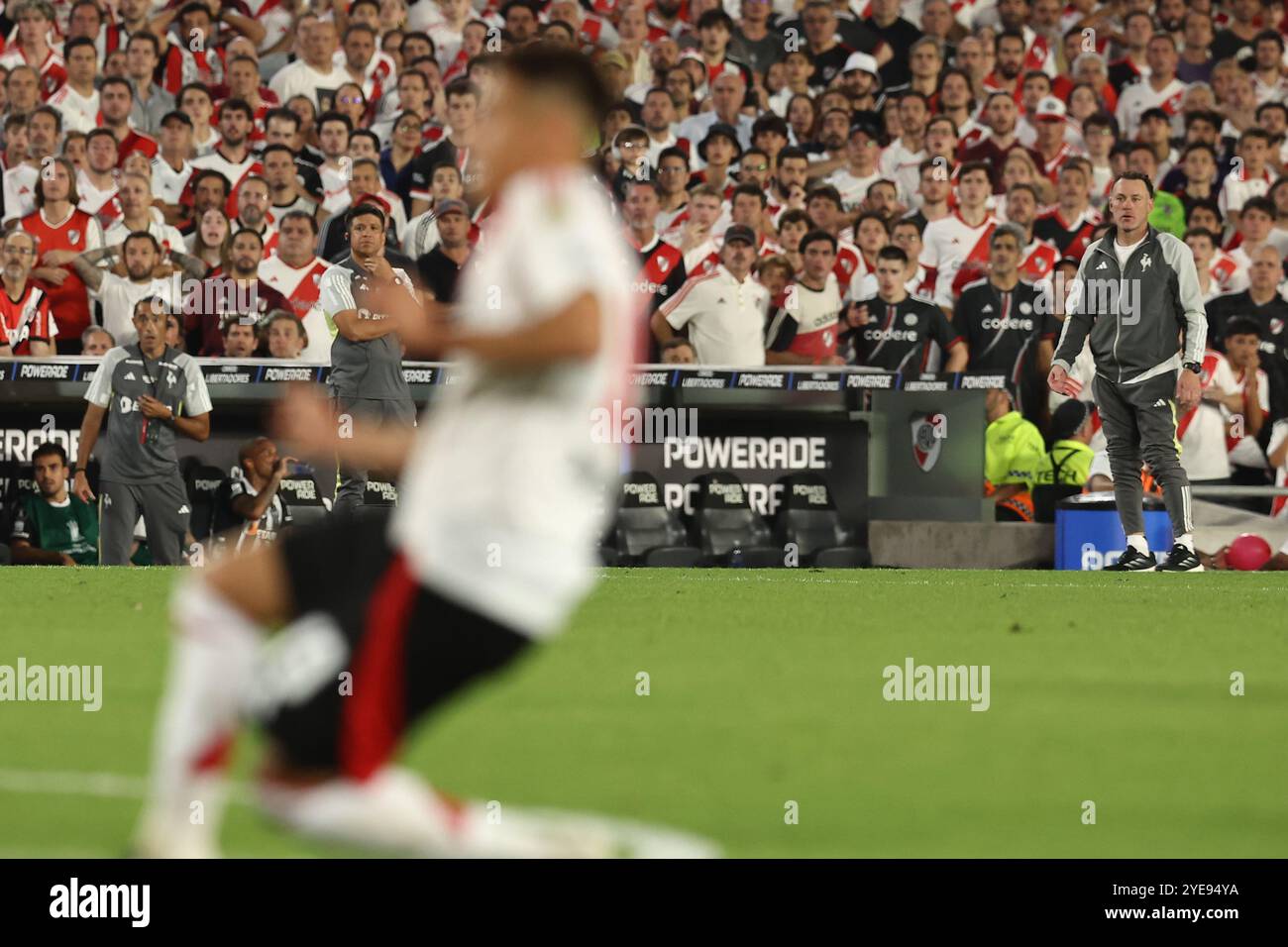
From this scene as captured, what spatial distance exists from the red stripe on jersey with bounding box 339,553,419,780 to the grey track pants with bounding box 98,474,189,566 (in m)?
11.2

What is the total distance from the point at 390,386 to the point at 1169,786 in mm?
8540

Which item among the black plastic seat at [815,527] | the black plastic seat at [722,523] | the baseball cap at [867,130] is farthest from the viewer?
the baseball cap at [867,130]

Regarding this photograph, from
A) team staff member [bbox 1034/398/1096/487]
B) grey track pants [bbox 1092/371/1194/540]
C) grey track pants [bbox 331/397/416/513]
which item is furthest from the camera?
team staff member [bbox 1034/398/1096/487]

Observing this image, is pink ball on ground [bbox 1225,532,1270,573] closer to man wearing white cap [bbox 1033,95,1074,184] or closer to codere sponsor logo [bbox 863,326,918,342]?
codere sponsor logo [bbox 863,326,918,342]

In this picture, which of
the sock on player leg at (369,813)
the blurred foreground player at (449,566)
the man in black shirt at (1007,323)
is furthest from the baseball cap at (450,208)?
the sock on player leg at (369,813)

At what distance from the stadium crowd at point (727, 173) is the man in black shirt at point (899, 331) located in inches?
0.9

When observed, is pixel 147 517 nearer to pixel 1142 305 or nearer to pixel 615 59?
pixel 615 59

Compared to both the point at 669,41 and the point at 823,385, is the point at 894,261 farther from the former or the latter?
the point at 669,41

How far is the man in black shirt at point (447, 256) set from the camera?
1673cm

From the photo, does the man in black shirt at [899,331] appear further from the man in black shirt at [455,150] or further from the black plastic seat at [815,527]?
the man in black shirt at [455,150]

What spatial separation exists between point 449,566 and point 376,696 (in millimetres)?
301

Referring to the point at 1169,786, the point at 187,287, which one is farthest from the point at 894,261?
the point at 1169,786


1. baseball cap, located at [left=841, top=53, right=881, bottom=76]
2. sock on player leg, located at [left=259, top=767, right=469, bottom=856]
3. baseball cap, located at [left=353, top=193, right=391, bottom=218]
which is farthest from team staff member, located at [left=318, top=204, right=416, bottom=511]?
sock on player leg, located at [left=259, top=767, right=469, bottom=856]

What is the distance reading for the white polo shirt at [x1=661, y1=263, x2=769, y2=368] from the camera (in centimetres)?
1727
